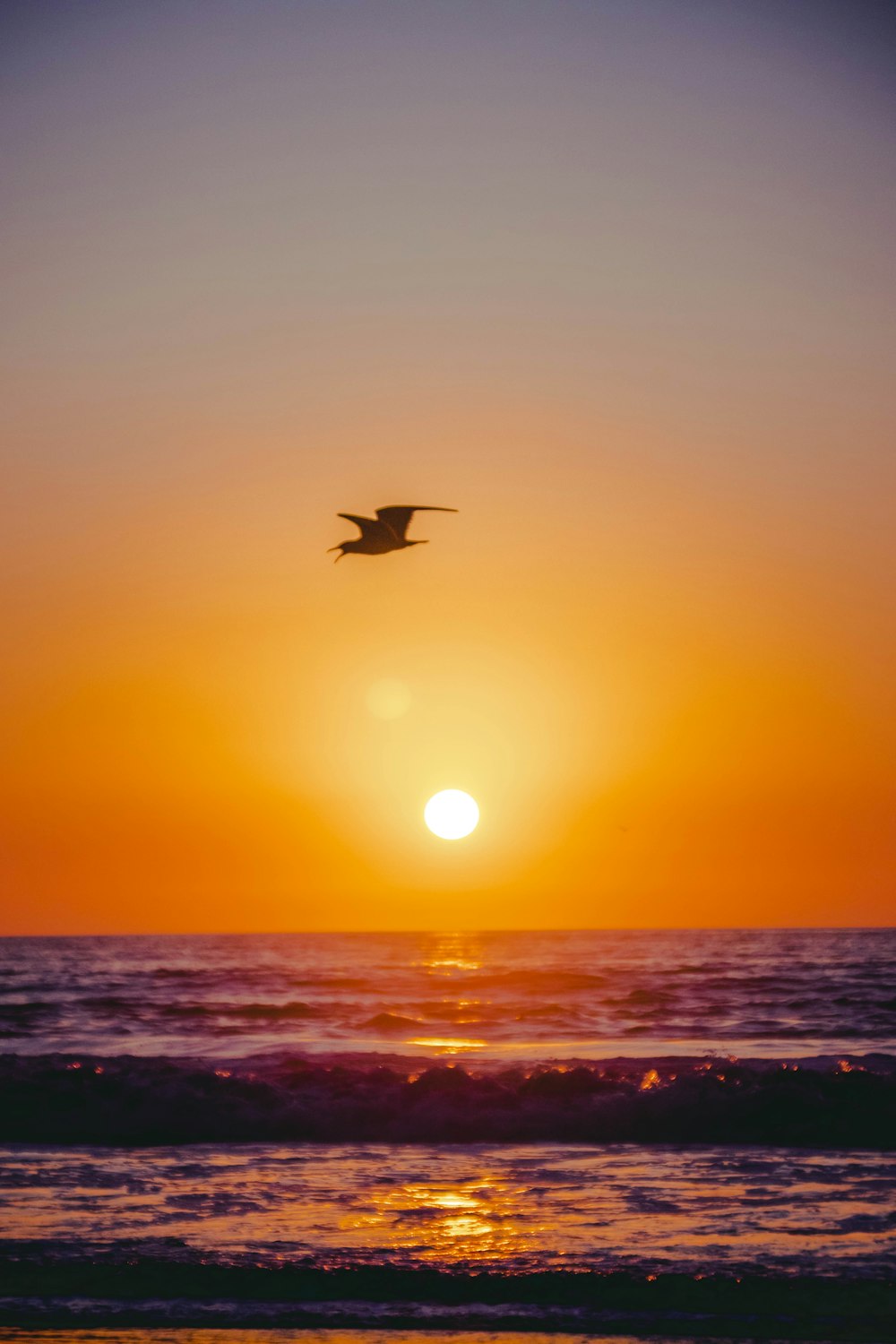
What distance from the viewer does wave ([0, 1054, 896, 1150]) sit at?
13844 millimetres

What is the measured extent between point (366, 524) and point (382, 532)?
0.62ft

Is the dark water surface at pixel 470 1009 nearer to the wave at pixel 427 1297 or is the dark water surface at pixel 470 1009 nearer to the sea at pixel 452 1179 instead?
the sea at pixel 452 1179

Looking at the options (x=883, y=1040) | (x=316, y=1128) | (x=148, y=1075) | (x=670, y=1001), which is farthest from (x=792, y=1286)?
(x=670, y=1001)

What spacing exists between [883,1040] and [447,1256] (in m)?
16.6

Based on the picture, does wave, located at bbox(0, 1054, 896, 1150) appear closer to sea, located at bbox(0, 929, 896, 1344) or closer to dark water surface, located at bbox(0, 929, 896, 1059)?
sea, located at bbox(0, 929, 896, 1344)

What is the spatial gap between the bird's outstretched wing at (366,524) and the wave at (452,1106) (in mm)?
6921

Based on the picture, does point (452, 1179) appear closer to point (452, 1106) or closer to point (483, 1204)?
point (483, 1204)

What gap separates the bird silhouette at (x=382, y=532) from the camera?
42.9 feet

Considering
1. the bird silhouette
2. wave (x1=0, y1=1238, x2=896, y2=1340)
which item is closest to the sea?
wave (x1=0, y1=1238, x2=896, y2=1340)

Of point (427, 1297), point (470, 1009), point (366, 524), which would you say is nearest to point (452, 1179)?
point (427, 1297)

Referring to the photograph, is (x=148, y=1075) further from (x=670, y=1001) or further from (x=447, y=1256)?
(x=670, y=1001)

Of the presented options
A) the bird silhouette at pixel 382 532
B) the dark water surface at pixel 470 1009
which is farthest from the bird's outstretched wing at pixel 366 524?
the dark water surface at pixel 470 1009

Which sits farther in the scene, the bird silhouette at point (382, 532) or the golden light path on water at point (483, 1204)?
the bird silhouette at point (382, 532)

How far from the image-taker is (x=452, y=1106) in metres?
14.6
